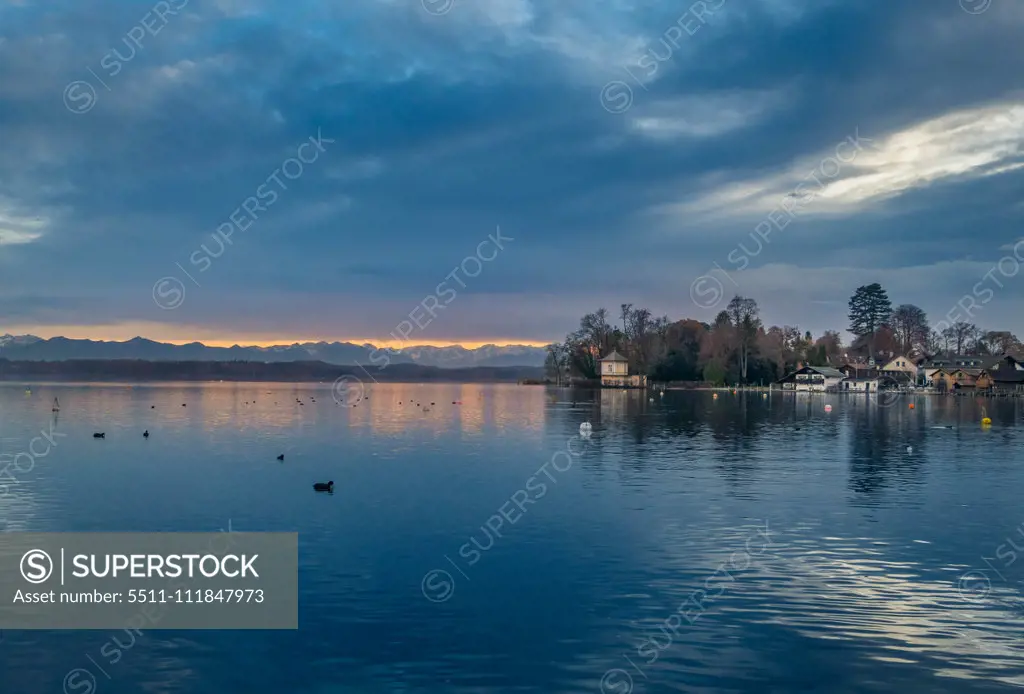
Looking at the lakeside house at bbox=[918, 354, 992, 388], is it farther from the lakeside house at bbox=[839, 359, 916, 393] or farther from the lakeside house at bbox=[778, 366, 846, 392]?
the lakeside house at bbox=[778, 366, 846, 392]

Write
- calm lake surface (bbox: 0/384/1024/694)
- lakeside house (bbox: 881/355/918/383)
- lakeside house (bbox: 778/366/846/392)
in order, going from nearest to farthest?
calm lake surface (bbox: 0/384/1024/694)
lakeside house (bbox: 778/366/846/392)
lakeside house (bbox: 881/355/918/383)

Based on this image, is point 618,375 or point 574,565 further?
point 618,375

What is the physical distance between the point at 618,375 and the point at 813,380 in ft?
140

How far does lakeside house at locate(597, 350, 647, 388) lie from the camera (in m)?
178

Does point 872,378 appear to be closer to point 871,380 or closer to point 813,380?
point 871,380

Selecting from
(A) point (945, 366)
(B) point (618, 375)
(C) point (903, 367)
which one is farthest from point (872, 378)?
(B) point (618, 375)

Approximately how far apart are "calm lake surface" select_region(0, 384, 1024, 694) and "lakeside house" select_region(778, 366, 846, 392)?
124380 millimetres

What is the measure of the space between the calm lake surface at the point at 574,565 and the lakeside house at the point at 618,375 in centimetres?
12824

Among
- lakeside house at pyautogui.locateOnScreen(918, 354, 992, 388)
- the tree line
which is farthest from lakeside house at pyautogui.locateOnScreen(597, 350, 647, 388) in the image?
lakeside house at pyautogui.locateOnScreen(918, 354, 992, 388)

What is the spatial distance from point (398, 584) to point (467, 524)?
708 centimetres

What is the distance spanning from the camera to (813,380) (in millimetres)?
168375

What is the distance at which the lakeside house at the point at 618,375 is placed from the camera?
177875mm

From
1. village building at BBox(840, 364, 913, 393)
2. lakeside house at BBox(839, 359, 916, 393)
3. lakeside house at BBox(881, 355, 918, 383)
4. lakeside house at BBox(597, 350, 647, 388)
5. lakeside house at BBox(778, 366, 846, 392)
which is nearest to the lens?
village building at BBox(840, 364, 913, 393)

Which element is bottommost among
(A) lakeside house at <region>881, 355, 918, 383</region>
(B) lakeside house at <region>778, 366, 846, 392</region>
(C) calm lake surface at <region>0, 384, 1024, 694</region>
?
(C) calm lake surface at <region>0, 384, 1024, 694</region>
